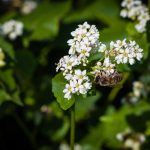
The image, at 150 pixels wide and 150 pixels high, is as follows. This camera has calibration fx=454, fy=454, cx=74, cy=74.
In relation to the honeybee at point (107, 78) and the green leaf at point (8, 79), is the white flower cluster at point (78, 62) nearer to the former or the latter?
the honeybee at point (107, 78)

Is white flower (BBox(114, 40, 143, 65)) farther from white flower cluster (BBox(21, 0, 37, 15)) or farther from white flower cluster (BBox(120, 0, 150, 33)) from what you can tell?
white flower cluster (BBox(21, 0, 37, 15))

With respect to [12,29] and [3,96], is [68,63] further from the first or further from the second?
[12,29]

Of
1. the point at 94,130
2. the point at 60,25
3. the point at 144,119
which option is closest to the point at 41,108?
the point at 94,130

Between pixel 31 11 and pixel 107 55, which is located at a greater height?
pixel 31 11

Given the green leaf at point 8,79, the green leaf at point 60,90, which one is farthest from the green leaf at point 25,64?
the green leaf at point 60,90

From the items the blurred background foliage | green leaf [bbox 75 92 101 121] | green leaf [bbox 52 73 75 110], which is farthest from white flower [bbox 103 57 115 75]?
green leaf [bbox 75 92 101 121]

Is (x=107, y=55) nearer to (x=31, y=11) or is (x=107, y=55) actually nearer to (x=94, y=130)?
(x=94, y=130)
